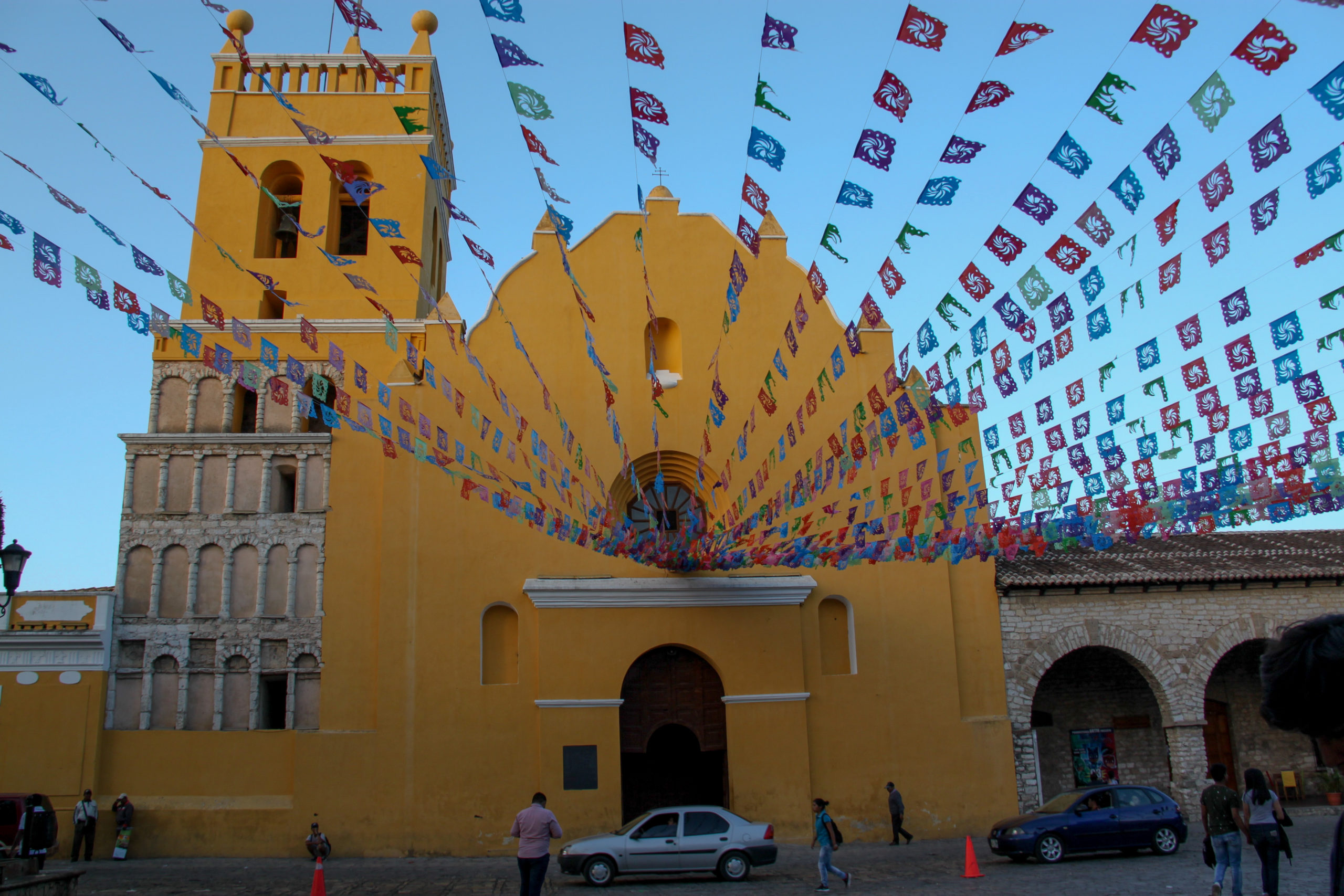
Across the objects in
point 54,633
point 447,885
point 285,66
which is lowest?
point 447,885

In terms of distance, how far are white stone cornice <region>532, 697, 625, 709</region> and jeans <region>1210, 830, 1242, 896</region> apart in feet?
34.4

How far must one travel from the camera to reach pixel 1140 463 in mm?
13734

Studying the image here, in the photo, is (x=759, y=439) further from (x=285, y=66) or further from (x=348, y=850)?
(x=285, y=66)

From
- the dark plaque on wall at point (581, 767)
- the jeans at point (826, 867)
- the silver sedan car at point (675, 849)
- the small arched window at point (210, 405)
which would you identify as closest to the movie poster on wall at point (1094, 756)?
the silver sedan car at point (675, 849)

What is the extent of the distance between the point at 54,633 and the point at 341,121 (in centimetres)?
1237

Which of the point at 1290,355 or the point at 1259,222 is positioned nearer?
the point at 1259,222

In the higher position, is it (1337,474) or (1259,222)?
(1259,222)

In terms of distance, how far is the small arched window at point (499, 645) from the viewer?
19297 mm

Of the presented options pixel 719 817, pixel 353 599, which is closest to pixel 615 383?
pixel 353 599

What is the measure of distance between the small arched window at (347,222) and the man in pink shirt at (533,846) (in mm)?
15318

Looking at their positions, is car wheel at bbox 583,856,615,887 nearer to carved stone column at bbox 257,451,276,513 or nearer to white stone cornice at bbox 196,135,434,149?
carved stone column at bbox 257,451,276,513

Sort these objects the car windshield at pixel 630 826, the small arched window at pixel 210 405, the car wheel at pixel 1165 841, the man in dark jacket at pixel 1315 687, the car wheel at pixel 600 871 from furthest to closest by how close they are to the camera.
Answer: the small arched window at pixel 210 405 < the car wheel at pixel 1165 841 < the car windshield at pixel 630 826 < the car wheel at pixel 600 871 < the man in dark jacket at pixel 1315 687

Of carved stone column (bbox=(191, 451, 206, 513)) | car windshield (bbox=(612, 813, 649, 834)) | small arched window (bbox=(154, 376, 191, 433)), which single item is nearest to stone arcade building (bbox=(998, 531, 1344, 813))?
car windshield (bbox=(612, 813, 649, 834))

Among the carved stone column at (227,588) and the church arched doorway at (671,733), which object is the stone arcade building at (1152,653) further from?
the carved stone column at (227,588)
